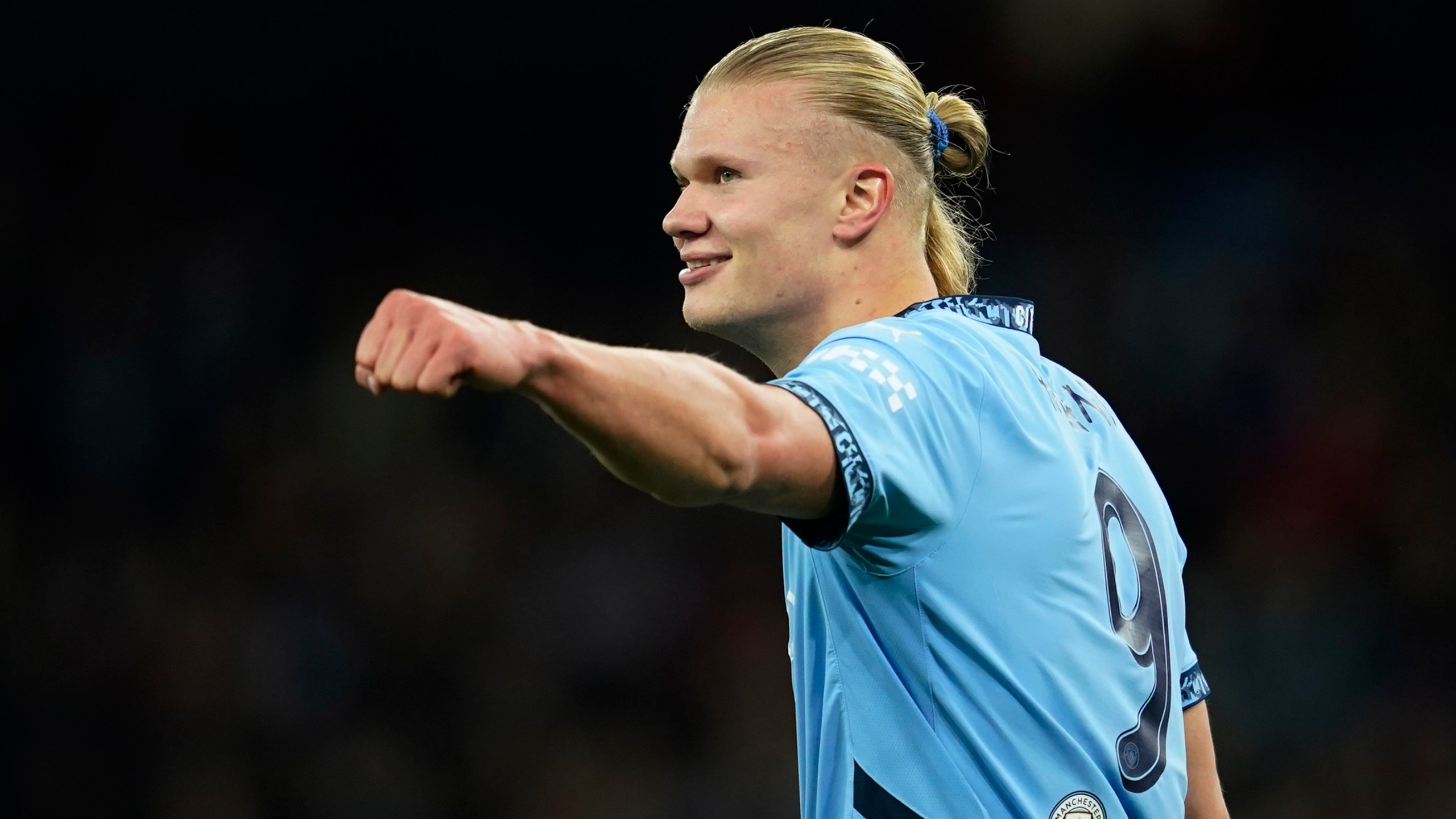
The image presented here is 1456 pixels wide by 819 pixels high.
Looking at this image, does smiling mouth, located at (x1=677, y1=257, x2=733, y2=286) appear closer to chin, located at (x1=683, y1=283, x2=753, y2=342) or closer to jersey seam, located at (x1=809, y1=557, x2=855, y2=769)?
chin, located at (x1=683, y1=283, x2=753, y2=342)

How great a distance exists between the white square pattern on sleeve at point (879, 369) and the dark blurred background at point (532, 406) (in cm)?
423

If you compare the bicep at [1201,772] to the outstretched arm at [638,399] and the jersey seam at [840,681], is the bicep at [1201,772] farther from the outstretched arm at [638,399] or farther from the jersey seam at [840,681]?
the outstretched arm at [638,399]

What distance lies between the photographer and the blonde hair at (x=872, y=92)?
2.77 metres

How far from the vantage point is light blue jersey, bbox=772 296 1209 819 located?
1.95m

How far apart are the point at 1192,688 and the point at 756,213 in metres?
1.17

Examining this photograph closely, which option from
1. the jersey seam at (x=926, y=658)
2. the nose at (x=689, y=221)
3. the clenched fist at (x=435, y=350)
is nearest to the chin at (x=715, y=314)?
the nose at (x=689, y=221)

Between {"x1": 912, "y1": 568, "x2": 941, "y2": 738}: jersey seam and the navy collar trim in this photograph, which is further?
the navy collar trim

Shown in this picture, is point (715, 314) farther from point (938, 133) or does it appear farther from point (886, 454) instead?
point (886, 454)

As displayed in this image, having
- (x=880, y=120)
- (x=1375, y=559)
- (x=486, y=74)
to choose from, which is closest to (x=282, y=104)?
(x=486, y=74)

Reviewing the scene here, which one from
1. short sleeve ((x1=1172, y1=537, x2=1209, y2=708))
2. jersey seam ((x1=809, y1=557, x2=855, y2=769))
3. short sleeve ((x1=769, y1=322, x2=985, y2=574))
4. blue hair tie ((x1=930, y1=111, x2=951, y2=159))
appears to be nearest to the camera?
short sleeve ((x1=769, y1=322, x2=985, y2=574))

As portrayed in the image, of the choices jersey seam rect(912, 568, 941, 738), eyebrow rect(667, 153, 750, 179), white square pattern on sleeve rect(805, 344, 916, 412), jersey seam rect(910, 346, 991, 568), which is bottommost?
jersey seam rect(912, 568, 941, 738)

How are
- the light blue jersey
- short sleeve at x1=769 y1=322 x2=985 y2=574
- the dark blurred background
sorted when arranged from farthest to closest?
the dark blurred background
the light blue jersey
short sleeve at x1=769 y1=322 x2=985 y2=574

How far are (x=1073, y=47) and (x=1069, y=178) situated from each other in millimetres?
603

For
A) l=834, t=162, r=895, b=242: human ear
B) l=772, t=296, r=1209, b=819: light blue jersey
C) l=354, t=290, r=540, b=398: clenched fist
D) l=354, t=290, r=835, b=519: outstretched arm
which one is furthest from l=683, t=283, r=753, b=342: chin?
l=354, t=290, r=540, b=398: clenched fist
